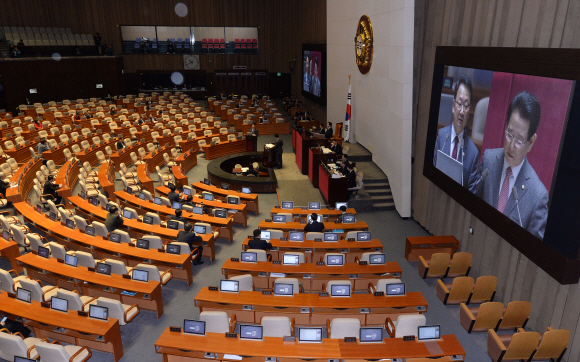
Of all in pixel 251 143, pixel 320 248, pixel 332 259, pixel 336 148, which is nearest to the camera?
pixel 332 259

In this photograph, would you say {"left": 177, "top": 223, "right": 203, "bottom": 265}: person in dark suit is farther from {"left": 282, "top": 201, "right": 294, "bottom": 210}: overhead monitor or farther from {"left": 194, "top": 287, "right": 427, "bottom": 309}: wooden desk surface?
{"left": 282, "top": 201, "right": 294, "bottom": 210}: overhead monitor

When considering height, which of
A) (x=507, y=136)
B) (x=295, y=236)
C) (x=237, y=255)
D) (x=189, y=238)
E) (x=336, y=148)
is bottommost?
(x=237, y=255)

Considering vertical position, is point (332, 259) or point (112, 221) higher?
point (112, 221)

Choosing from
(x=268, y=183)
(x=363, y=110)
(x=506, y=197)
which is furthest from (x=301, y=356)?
(x=363, y=110)

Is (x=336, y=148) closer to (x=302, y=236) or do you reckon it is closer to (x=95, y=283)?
(x=302, y=236)

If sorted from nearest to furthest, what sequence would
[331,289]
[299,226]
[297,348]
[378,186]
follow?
[297,348], [331,289], [299,226], [378,186]

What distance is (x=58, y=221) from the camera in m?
11.1

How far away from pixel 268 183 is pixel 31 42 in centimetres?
2289

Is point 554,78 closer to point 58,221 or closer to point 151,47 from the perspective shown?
point 58,221

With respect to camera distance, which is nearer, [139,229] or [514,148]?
[514,148]

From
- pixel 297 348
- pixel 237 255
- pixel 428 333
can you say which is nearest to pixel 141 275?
pixel 237 255

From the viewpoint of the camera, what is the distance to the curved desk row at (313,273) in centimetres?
851

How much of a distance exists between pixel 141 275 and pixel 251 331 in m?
3.03

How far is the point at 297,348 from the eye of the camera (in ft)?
19.9
